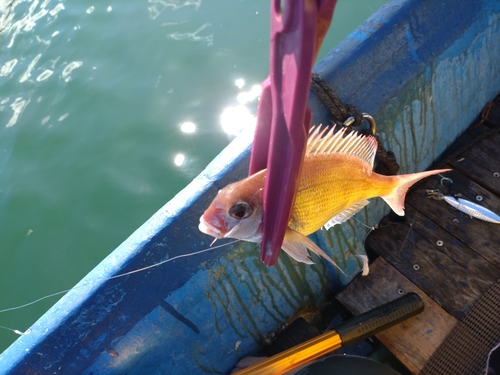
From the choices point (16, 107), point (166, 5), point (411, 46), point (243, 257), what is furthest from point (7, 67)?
point (411, 46)

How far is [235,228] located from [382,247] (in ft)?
5.81

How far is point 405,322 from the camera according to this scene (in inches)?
93.0

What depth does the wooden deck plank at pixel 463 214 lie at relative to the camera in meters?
2.51

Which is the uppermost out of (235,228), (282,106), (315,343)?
(282,106)

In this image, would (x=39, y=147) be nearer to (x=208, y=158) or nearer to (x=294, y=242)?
(x=208, y=158)

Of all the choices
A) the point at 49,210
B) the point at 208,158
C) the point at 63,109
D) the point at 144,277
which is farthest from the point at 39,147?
the point at 144,277

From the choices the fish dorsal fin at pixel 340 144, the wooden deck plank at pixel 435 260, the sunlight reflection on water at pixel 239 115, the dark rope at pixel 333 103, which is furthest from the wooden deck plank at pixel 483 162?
the sunlight reflection on water at pixel 239 115

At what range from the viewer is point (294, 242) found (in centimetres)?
123

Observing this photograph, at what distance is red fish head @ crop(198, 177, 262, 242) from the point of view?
1139mm

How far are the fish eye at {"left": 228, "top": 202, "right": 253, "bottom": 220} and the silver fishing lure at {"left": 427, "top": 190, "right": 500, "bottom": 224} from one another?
78.4 inches

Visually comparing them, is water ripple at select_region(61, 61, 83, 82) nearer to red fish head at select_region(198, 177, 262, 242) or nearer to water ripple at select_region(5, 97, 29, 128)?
water ripple at select_region(5, 97, 29, 128)

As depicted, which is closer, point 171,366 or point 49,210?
point 171,366

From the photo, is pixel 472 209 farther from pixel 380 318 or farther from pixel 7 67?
pixel 7 67

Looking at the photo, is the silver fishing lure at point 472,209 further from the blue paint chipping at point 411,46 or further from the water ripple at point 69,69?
the water ripple at point 69,69
